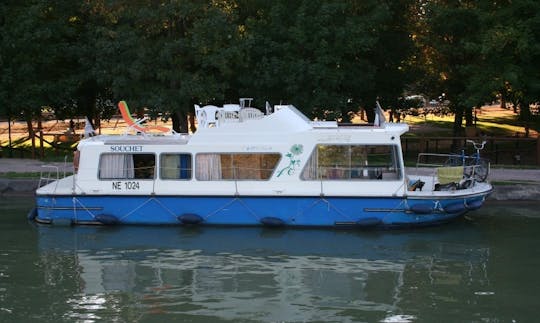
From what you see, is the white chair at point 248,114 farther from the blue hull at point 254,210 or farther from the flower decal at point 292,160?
the blue hull at point 254,210

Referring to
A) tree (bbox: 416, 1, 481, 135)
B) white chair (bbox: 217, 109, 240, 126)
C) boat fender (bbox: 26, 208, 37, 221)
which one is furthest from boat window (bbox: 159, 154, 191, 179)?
tree (bbox: 416, 1, 481, 135)

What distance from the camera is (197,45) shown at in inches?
1016

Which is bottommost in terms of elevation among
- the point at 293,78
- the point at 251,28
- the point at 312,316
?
the point at 312,316

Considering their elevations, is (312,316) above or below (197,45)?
below

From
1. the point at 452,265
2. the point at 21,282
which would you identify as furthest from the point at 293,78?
the point at 21,282

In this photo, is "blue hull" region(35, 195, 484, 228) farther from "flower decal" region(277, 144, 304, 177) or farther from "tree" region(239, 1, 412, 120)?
"tree" region(239, 1, 412, 120)

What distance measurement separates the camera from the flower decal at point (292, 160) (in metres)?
19.0

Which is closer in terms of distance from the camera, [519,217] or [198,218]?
[198,218]

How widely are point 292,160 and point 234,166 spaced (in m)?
1.63

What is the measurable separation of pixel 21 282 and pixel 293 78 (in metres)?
15.0

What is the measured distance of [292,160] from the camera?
1908 centimetres

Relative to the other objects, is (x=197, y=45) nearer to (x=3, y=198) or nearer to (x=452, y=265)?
(x=3, y=198)

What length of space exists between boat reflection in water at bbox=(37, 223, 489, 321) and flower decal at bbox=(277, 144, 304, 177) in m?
1.62

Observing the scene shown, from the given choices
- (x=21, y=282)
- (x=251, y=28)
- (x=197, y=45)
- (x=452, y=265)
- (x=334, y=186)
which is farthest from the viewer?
(x=251, y=28)
